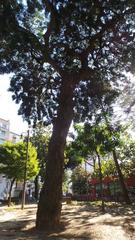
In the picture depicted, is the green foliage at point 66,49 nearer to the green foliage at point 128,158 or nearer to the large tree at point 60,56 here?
the large tree at point 60,56

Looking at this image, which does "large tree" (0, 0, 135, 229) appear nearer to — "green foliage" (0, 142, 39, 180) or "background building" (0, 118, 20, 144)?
"green foliage" (0, 142, 39, 180)

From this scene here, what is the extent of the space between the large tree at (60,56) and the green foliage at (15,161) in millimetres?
19342

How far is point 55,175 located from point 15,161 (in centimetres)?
2674

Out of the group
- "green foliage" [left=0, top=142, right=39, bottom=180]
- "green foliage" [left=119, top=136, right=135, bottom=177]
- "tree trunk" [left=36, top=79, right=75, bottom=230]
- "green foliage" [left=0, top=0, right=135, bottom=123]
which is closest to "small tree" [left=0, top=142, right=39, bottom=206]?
"green foliage" [left=0, top=142, right=39, bottom=180]

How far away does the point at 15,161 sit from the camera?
40.3 meters

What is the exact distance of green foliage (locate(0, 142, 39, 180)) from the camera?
3997 centimetres

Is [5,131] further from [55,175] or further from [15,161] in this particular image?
[55,175]

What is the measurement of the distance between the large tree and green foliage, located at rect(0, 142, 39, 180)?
63.5 feet

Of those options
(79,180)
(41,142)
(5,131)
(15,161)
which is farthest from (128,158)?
(5,131)

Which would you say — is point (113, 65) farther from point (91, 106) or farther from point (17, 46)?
point (17, 46)

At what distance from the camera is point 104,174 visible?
4838 cm

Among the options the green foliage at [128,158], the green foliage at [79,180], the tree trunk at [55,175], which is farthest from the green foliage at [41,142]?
the tree trunk at [55,175]

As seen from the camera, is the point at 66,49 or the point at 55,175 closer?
the point at 55,175

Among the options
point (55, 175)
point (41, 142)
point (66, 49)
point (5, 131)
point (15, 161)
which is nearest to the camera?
point (55, 175)
